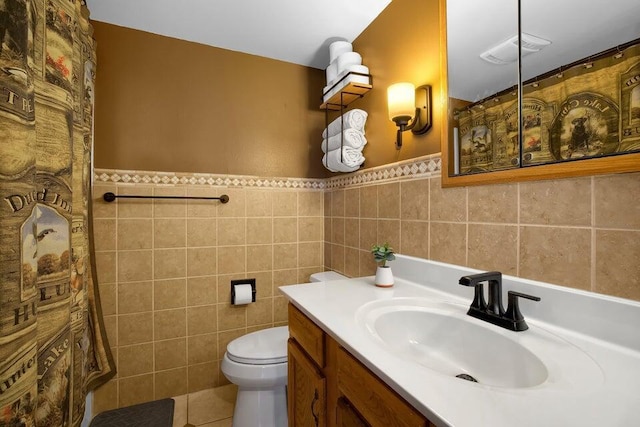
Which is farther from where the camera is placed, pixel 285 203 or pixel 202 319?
pixel 285 203

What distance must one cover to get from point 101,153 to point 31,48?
1101 mm

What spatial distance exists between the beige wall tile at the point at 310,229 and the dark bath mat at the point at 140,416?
1.24 metres

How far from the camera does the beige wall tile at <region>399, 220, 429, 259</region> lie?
1195 millimetres

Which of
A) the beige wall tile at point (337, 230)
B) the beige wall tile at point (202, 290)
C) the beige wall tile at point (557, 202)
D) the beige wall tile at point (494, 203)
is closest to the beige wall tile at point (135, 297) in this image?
the beige wall tile at point (202, 290)

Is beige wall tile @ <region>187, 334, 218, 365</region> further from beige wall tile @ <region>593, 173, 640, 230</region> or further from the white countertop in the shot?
beige wall tile @ <region>593, 173, 640, 230</region>

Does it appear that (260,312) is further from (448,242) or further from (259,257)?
(448,242)

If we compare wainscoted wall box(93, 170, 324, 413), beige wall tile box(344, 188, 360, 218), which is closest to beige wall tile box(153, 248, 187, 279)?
wainscoted wall box(93, 170, 324, 413)

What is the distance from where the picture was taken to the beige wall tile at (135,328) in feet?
5.31

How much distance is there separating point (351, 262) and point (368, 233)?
25 centimetres

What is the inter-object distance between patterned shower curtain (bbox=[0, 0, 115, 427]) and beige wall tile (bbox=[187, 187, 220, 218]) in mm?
606

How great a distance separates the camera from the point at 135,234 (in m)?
1.64

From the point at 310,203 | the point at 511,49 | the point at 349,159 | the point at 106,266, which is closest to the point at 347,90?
the point at 349,159

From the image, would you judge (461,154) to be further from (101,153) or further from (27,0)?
(101,153)

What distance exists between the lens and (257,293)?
1.90m
